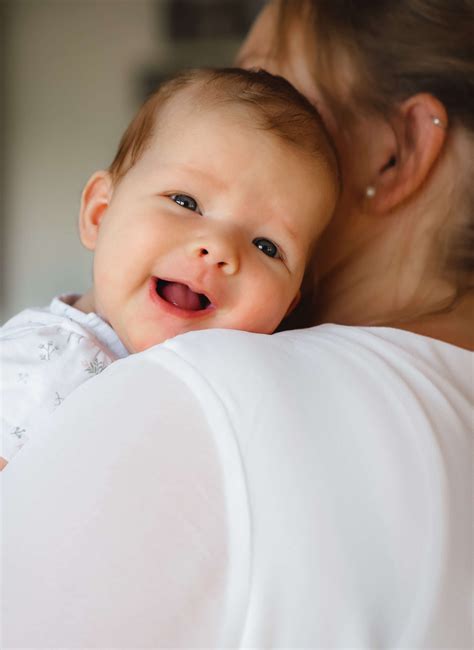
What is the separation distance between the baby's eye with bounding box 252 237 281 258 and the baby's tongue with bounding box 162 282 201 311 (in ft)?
0.37

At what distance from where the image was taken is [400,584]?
0.66 meters

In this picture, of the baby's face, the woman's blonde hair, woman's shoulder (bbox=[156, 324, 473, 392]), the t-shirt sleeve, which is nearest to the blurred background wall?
the woman's blonde hair

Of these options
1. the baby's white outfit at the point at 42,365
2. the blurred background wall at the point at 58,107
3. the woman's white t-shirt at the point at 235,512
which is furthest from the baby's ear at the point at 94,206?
the blurred background wall at the point at 58,107

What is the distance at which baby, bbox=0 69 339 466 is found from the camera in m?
0.91

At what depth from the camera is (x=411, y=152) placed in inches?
46.3

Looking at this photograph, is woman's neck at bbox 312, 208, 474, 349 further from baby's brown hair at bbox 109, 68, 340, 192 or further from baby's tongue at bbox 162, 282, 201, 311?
baby's tongue at bbox 162, 282, 201, 311

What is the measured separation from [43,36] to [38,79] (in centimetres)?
30

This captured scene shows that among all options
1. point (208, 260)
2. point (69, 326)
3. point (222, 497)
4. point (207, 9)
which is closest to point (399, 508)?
point (222, 497)

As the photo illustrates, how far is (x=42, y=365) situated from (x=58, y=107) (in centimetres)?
479

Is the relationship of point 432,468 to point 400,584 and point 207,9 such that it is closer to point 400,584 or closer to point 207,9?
point 400,584

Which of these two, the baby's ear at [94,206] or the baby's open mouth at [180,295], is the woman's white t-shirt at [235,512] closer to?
the baby's open mouth at [180,295]

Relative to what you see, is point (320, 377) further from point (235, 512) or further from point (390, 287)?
point (390, 287)

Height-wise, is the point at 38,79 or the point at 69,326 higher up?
the point at 69,326

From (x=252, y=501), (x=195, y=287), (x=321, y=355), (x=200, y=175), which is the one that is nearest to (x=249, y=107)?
(x=200, y=175)
